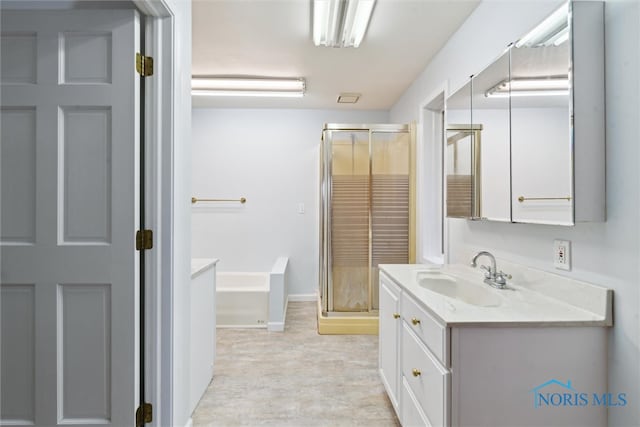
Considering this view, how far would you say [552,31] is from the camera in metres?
1.34

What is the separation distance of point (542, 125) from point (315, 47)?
1842 millimetres

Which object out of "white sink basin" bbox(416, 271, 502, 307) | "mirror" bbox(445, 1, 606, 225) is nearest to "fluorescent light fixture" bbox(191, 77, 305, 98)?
"mirror" bbox(445, 1, 606, 225)

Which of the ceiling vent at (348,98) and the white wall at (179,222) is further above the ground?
the ceiling vent at (348,98)

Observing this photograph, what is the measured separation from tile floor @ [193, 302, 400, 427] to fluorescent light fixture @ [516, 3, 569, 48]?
2019 millimetres

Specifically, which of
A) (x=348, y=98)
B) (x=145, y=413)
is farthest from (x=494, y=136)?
(x=348, y=98)

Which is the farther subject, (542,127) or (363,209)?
(363,209)

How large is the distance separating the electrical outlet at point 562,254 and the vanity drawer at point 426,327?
0.61 meters

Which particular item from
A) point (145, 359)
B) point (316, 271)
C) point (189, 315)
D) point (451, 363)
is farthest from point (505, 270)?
point (316, 271)

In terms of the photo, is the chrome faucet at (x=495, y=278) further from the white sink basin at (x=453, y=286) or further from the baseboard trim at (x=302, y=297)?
the baseboard trim at (x=302, y=297)

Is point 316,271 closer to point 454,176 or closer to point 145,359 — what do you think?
point 454,176

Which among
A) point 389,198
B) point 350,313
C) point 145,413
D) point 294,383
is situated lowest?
point 294,383

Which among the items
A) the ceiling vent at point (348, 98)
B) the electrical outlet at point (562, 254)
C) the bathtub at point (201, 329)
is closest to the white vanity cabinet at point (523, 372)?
the electrical outlet at point (562, 254)

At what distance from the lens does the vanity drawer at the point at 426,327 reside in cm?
117

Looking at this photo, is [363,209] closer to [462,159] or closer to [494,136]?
[462,159]
